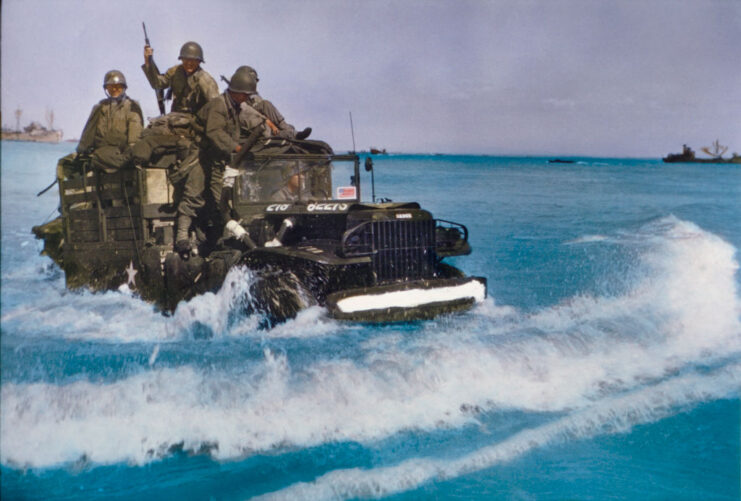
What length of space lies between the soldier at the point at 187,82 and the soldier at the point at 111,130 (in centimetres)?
51

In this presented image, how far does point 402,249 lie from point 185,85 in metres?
3.89

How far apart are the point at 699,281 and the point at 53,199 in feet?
34.1

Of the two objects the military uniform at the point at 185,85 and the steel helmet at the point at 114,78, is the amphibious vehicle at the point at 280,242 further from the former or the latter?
the military uniform at the point at 185,85

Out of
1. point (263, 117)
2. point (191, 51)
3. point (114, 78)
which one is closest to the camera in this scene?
point (114, 78)

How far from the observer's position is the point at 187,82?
8266 millimetres

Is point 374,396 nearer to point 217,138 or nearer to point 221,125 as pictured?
point 217,138

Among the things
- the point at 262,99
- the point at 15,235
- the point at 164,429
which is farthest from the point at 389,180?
the point at 15,235

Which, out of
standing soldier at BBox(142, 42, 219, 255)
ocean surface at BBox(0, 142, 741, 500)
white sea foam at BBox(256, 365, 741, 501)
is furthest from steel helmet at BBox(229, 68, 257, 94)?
white sea foam at BBox(256, 365, 741, 501)

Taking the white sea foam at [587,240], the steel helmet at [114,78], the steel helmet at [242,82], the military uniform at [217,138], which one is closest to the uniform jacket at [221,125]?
the military uniform at [217,138]

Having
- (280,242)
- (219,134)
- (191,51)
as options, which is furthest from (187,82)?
(280,242)

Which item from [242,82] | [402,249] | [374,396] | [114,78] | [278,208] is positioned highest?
[114,78]

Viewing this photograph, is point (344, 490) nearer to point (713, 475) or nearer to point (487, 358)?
point (487, 358)

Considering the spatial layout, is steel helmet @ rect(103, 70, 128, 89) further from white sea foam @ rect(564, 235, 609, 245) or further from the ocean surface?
white sea foam @ rect(564, 235, 609, 245)

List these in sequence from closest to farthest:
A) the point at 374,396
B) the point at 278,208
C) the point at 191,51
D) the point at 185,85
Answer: the point at 374,396 → the point at 278,208 → the point at 191,51 → the point at 185,85
